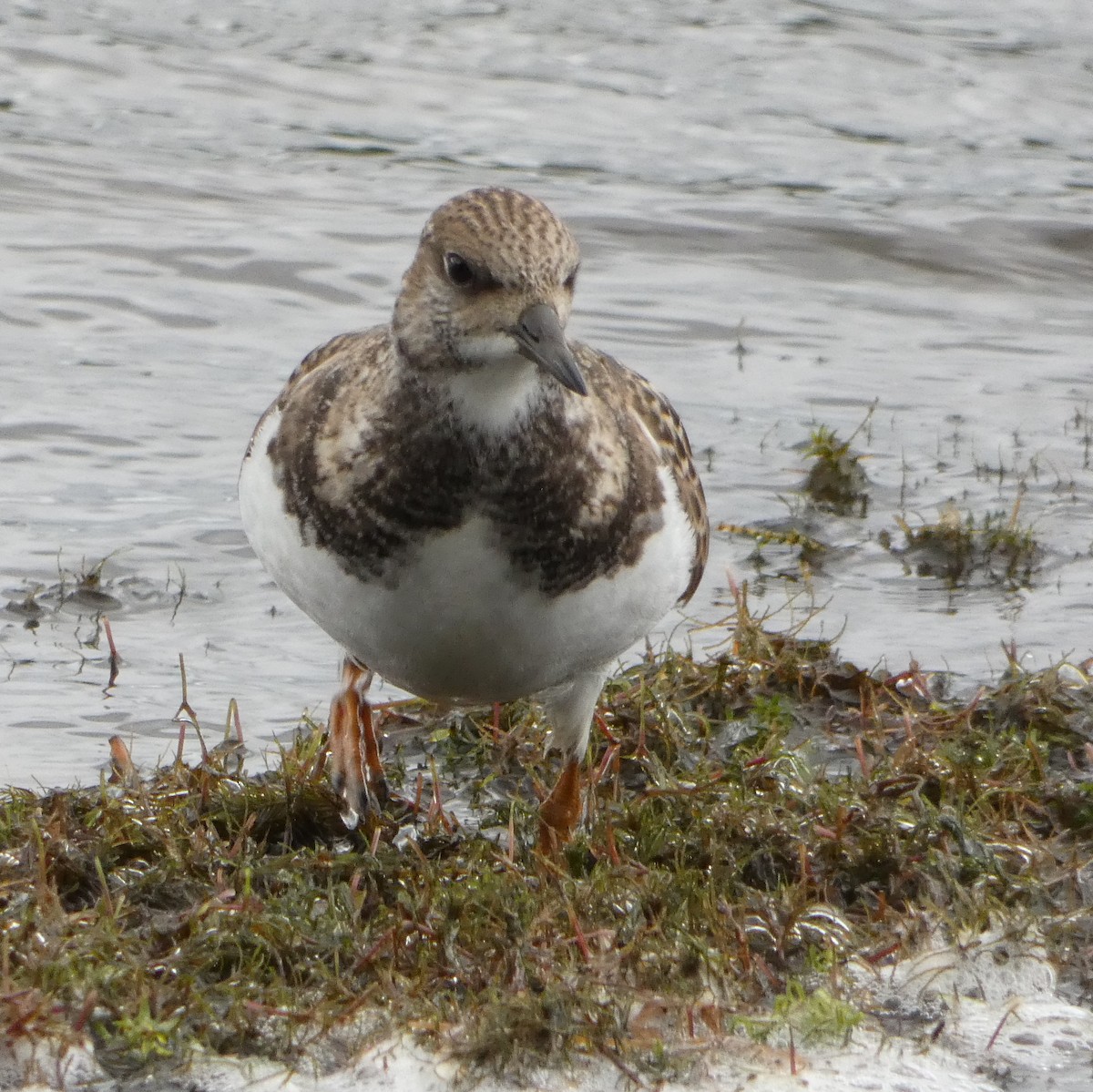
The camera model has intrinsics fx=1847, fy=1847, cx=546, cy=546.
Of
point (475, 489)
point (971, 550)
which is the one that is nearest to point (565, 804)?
point (475, 489)

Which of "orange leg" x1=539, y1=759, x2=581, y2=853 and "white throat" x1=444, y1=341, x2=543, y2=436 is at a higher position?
"white throat" x1=444, y1=341, x2=543, y2=436

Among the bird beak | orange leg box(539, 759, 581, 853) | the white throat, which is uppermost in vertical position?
the bird beak

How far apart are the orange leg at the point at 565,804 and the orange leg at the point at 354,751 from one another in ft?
1.33

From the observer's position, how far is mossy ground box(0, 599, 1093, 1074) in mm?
3340

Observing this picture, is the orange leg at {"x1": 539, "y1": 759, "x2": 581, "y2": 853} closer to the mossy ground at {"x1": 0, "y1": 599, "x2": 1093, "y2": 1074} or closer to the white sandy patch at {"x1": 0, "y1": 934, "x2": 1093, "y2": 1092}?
the mossy ground at {"x1": 0, "y1": 599, "x2": 1093, "y2": 1074}

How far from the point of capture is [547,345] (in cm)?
358

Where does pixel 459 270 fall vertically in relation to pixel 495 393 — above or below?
above

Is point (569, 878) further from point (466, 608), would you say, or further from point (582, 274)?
point (582, 274)

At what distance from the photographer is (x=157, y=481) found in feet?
23.1

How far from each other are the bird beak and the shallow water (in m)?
1.96

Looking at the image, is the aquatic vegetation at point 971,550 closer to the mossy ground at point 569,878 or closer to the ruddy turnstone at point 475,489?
the mossy ground at point 569,878

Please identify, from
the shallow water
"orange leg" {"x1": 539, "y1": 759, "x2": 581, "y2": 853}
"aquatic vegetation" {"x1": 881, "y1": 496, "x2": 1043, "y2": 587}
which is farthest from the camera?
"aquatic vegetation" {"x1": 881, "y1": 496, "x2": 1043, "y2": 587}

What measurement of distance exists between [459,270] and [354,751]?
130 centimetres

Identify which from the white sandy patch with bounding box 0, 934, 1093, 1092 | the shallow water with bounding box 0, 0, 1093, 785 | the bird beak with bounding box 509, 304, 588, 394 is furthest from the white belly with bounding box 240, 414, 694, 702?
the shallow water with bounding box 0, 0, 1093, 785
